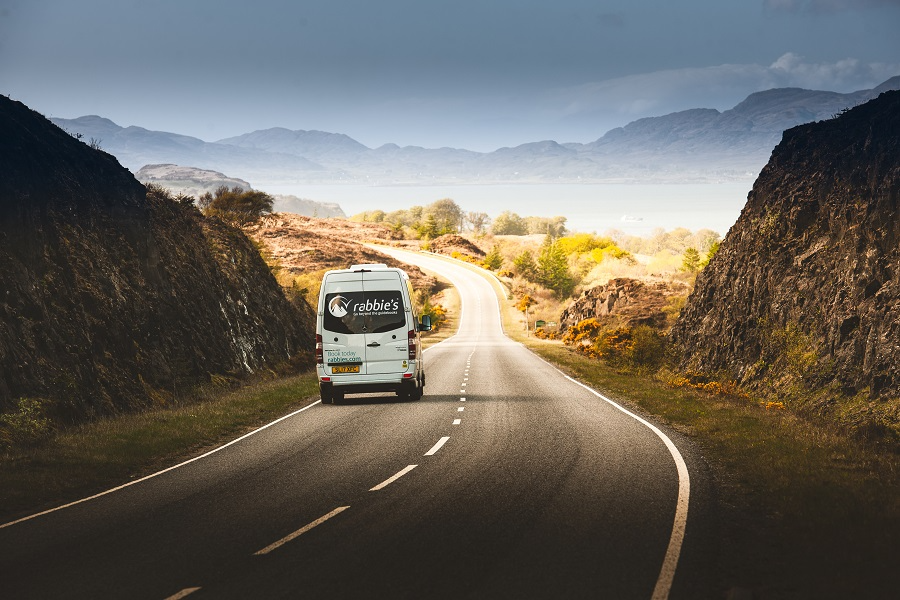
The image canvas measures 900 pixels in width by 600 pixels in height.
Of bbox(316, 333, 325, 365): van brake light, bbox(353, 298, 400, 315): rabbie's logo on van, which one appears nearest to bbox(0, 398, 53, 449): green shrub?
bbox(316, 333, 325, 365): van brake light

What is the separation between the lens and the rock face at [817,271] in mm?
20906

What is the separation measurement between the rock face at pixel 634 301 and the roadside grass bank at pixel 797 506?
122 ft

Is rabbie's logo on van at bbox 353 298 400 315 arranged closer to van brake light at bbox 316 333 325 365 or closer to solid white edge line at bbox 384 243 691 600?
van brake light at bbox 316 333 325 365

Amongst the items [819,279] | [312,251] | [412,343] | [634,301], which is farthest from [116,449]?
[312,251]

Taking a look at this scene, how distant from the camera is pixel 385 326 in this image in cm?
2117

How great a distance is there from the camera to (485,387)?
26.5 metres

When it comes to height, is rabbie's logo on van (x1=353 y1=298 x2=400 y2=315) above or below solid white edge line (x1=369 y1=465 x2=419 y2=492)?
above

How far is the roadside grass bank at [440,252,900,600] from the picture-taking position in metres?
6.78

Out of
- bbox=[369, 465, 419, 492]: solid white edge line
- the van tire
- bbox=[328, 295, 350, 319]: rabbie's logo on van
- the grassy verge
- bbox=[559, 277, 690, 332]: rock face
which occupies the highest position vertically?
bbox=[328, 295, 350, 319]: rabbie's logo on van

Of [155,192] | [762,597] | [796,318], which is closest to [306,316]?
[155,192]

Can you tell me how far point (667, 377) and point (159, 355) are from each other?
1842cm

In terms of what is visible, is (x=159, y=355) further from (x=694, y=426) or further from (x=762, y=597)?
(x=762, y=597)

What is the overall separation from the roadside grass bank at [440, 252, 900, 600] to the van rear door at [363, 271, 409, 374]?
6.46m

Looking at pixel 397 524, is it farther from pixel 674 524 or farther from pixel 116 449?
pixel 116 449
